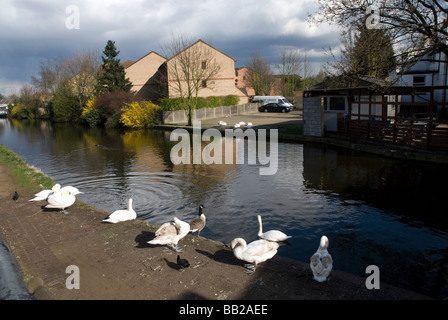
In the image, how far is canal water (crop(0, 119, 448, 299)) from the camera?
296 inches

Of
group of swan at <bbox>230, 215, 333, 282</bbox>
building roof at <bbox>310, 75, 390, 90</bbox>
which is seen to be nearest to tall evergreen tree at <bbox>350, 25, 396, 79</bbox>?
building roof at <bbox>310, 75, 390, 90</bbox>

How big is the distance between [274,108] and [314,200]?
124 feet

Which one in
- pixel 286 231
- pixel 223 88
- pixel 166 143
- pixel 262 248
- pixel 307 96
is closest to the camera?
pixel 262 248

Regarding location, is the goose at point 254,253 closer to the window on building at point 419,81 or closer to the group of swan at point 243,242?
the group of swan at point 243,242

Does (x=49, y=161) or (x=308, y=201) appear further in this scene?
(x=49, y=161)

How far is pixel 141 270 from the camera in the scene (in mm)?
6141

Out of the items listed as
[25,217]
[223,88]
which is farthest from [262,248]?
[223,88]

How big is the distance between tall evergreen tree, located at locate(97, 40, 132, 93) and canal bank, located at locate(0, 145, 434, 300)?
141 ft

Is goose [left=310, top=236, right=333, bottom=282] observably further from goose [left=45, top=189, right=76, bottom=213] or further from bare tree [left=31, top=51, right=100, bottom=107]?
bare tree [left=31, top=51, right=100, bottom=107]

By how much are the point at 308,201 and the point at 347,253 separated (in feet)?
12.1

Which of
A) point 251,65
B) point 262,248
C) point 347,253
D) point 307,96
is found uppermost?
point 251,65
